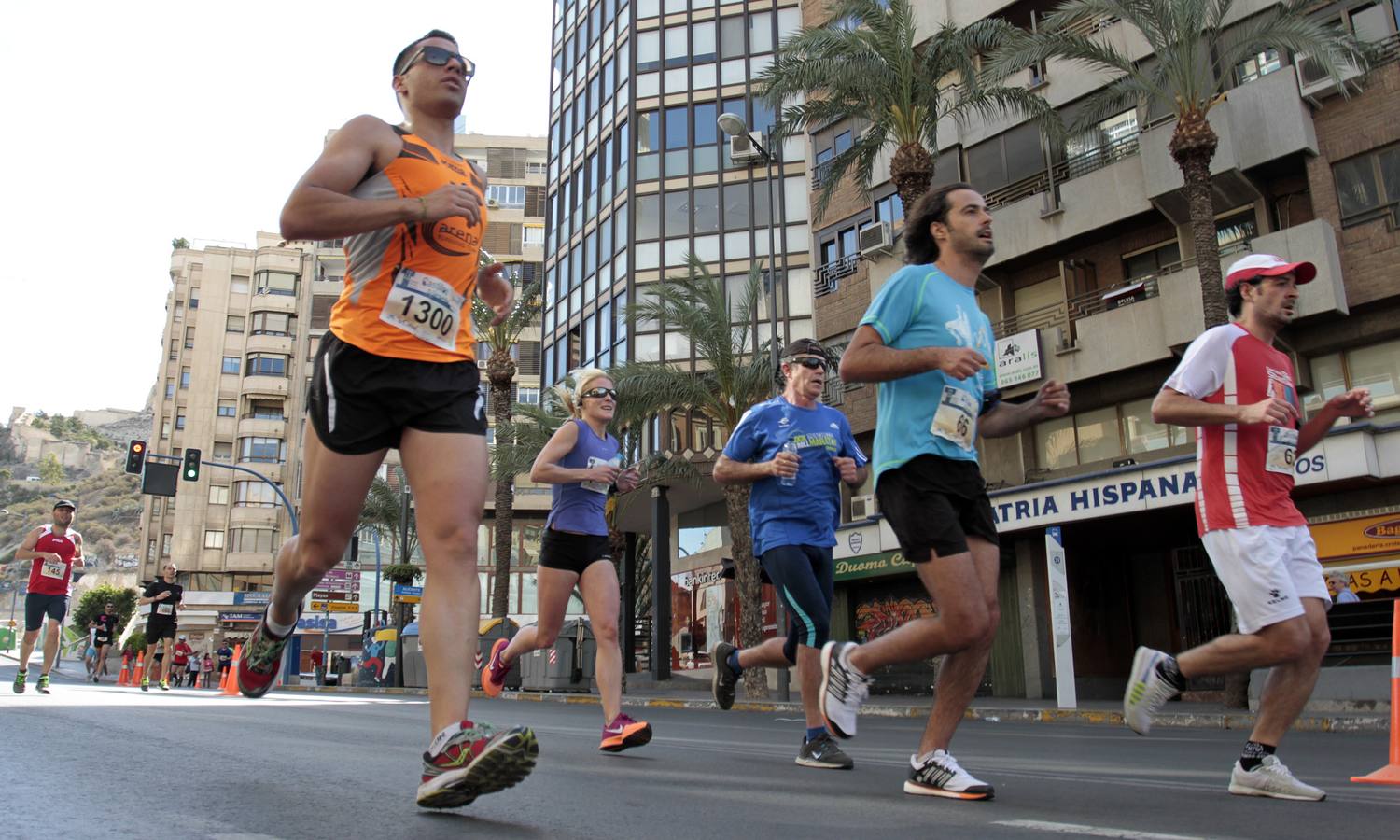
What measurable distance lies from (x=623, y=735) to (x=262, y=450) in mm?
75197

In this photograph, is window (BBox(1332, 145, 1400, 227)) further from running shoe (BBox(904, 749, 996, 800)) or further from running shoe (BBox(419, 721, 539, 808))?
running shoe (BBox(419, 721, 539, 808))

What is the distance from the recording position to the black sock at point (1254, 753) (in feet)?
13.4

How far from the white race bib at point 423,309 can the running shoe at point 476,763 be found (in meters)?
1.19

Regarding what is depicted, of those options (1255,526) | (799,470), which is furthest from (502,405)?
(1255,526)

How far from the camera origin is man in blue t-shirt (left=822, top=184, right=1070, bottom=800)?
3918mm

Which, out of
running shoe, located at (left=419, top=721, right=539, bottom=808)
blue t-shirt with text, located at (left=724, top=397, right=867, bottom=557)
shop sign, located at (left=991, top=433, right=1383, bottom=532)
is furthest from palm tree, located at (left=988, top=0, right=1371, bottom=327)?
running shoe, located at (left=419, top=721, right=539, bottom=808)

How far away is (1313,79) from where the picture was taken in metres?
18.9

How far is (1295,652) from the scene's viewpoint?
13.5 feet

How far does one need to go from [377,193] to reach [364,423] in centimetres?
71

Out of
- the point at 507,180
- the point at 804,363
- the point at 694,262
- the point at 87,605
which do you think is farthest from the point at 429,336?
the point at 87,605

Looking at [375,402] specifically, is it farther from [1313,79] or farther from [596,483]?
[1313,79]

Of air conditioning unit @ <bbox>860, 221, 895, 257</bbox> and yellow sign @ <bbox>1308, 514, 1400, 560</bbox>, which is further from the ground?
air conditioning unit @ <bbox>860, 221, 895, 257</bbox>

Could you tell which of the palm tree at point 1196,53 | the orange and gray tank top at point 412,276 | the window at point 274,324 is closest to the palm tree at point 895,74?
the palm tree at point 1196,53

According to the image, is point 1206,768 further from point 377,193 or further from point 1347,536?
point 1347,536
